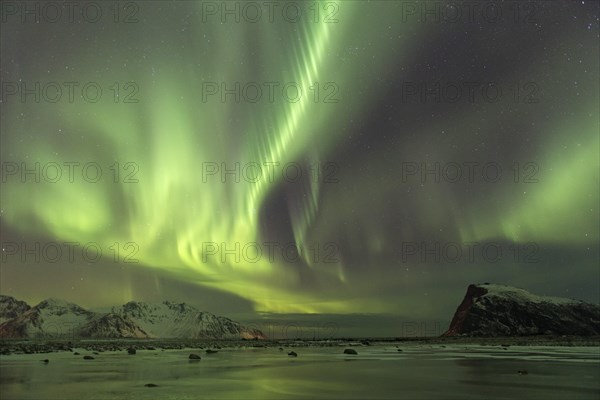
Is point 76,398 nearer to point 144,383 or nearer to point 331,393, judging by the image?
point 144,383

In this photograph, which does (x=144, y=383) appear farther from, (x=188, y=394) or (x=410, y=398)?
(x=410, y=398)

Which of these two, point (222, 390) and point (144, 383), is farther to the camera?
point (144, 383)

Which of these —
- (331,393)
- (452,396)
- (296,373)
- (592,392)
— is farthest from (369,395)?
(296,373)

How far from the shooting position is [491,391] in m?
24.3

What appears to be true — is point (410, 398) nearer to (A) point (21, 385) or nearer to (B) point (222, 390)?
(B) point (222, 390)

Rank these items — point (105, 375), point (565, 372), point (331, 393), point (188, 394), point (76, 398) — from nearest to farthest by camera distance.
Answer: point (76, 398)
point (188, 394)
point (331, 393)
point (105, 375)
point (565, 372)

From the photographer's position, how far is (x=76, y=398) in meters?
21.1

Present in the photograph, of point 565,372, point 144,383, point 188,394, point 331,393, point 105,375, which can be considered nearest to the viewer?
point 188,394

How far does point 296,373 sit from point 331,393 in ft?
39.9

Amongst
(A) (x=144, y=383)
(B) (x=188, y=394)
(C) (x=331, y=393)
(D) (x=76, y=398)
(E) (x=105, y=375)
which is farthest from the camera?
(E) (x=105, y=375)

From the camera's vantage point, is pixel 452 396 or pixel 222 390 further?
pixel 222 390


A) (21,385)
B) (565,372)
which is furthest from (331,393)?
(565,372)

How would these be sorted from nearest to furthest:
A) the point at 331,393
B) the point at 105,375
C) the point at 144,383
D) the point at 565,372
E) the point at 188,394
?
1. the point at 188,394
2. the point at 331,393
3. the point at 144,383
4. the point at 105,375
5. the point at 565,372

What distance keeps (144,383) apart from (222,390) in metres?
4.23
